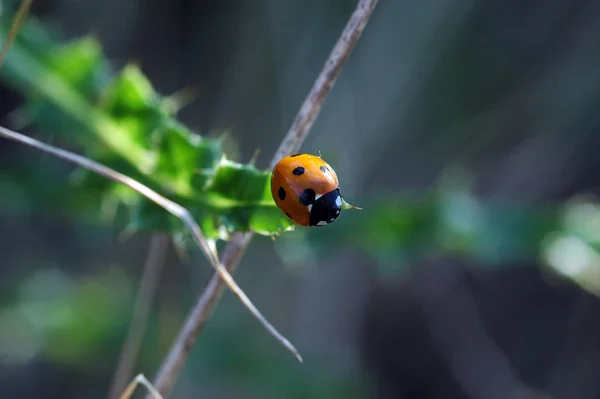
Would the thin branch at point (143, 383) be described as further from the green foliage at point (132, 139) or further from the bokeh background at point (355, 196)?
the bokeh background at point (355, 196)

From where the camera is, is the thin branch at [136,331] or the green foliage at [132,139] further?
the thin branch at [136,331]

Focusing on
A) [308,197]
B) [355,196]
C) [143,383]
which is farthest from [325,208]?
[355,196]

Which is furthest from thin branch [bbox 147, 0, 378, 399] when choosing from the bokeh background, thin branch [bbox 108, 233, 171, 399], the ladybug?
the bokeh background

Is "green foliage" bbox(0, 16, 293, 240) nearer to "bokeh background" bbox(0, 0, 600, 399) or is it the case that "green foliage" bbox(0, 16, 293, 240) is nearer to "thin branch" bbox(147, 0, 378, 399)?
"thin branch" bbox(147, 0, 378, 399)

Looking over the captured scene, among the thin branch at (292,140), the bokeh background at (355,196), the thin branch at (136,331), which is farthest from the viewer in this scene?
the bokeh background at (355,196)

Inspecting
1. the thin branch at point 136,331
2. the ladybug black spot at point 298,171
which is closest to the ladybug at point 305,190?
the ladybug black spot at point 298,171

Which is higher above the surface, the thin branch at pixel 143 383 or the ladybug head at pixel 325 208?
the ladybug head at pixel 325 208

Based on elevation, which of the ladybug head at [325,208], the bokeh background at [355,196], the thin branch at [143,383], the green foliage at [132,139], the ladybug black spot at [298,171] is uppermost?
the ladybug black spot at [298,171]
